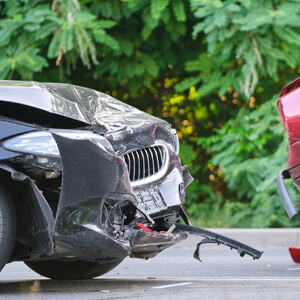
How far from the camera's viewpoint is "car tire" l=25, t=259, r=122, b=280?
18.7 feet

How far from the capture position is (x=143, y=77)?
11.5 meters

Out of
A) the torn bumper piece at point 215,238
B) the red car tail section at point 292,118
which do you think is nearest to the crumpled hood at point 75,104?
the torn bumper piece at point 215,238

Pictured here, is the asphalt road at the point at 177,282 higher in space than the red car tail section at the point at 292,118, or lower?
lower

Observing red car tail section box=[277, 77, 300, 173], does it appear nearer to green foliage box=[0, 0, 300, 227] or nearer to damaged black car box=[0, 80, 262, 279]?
damaged black car box=[0, 80, 262, 279]

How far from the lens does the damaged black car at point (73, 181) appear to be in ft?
14.8

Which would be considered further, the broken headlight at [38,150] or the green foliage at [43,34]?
the green foliage at [43,34]

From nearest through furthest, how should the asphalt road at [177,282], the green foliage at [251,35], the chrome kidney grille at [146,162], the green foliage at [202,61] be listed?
the asphalt road at [177,282] → the chrome kidney grille at [146,162] → the green foliage at [251,35] → the green foliage at [202,61]

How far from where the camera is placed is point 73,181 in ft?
14.8

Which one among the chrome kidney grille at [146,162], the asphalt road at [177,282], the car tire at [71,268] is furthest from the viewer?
the car tire at [71,268]

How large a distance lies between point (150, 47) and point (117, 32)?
1.99ft

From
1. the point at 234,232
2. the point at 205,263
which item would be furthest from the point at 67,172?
the point at 234,232

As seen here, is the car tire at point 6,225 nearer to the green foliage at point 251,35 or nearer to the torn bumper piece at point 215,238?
the torn bumper piece at point 215,238

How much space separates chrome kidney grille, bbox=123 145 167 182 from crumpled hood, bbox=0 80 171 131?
0.19 m

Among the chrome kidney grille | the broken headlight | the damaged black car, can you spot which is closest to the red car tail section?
the chrome kidney grille
